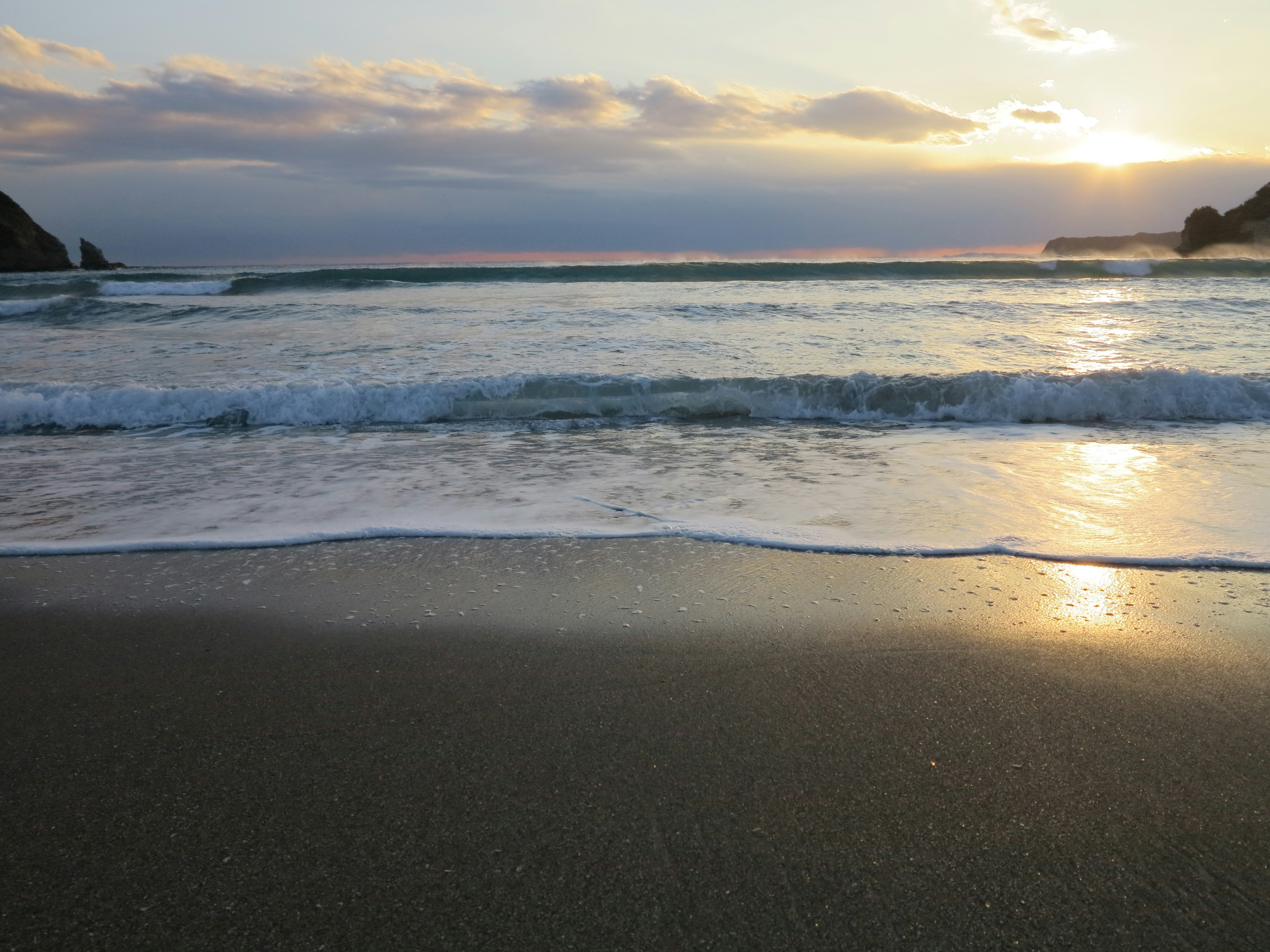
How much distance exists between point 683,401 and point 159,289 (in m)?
18.7

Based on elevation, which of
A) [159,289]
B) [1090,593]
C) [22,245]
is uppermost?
[22,245]

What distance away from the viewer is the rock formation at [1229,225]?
43.8m

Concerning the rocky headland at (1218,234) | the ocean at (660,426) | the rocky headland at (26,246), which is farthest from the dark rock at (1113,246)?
the rocky headland at (26,246)

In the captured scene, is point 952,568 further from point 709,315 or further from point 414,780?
point 709,315

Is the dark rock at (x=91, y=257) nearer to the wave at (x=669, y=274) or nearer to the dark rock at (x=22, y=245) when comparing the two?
the dark rock at (x=22, y=245)

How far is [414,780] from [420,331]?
10.1m

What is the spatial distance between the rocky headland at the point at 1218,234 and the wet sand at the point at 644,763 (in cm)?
4483

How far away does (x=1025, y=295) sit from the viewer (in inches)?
610

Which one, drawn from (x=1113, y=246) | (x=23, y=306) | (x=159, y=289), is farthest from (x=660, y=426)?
(x=1113, y=246)

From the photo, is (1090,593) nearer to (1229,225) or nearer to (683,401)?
(683,401)

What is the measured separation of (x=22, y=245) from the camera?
148 ft

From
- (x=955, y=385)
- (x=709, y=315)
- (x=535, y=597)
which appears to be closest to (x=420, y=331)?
(x=709, y=315)

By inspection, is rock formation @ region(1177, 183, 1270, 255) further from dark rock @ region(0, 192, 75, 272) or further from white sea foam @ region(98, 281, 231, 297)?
dark rock @ region(0, 192, 75, 272)

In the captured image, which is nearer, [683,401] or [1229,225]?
[683,401]
